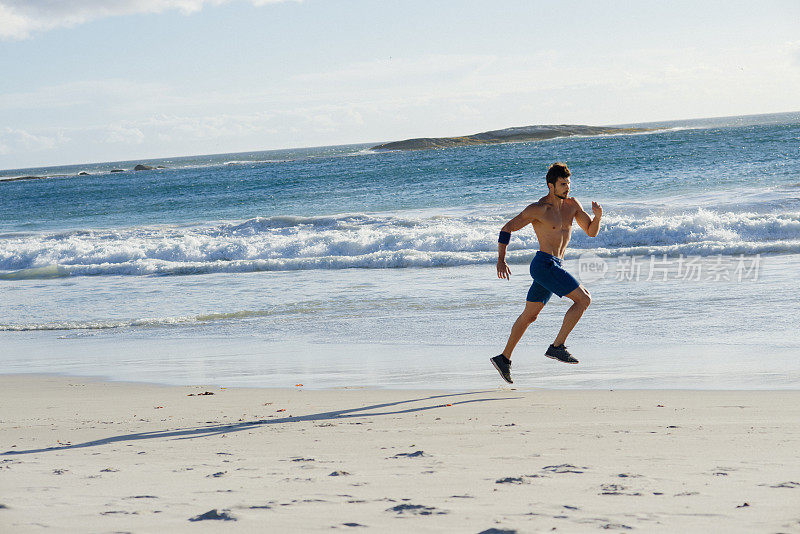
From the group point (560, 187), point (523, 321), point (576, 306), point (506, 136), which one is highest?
point (506, 136)

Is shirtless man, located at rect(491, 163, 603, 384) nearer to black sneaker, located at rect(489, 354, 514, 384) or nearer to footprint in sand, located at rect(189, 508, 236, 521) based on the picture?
black sneaker, located at rect(489, 354, 514, 384)

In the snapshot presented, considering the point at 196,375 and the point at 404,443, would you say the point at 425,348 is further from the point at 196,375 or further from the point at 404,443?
the point at 404,443

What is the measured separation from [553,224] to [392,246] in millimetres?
11067

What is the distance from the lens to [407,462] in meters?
3.58

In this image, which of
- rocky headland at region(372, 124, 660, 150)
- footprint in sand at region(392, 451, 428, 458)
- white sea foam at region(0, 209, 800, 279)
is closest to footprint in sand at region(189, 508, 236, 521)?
footprint in sand at region(392, 451, 428, 458)

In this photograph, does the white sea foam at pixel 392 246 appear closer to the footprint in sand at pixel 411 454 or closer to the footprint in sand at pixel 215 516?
the footprint in sand at pixel 411 454

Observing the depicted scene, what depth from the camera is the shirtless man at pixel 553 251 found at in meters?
5.28

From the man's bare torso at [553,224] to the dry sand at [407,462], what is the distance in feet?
3.58

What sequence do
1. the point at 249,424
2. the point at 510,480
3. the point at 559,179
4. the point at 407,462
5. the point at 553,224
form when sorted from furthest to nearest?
the point at 553,224
the point at 559,179
the point at 249,424
the point at 407,462
the point at 510,480

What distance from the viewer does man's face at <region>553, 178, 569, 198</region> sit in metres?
5.24

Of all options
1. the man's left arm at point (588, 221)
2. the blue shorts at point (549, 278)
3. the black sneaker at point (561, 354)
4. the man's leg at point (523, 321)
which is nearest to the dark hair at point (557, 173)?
the man's left arm at point (588, 221)

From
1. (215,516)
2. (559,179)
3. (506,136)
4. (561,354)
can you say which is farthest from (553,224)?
(506,136)

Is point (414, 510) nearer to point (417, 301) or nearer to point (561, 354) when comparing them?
point (561, 354)

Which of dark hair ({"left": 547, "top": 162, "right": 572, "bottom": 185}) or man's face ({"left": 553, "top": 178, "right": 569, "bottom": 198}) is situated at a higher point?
dark hair ({"left": 547, "top": 162, "right": 572, "bottom": 185})
